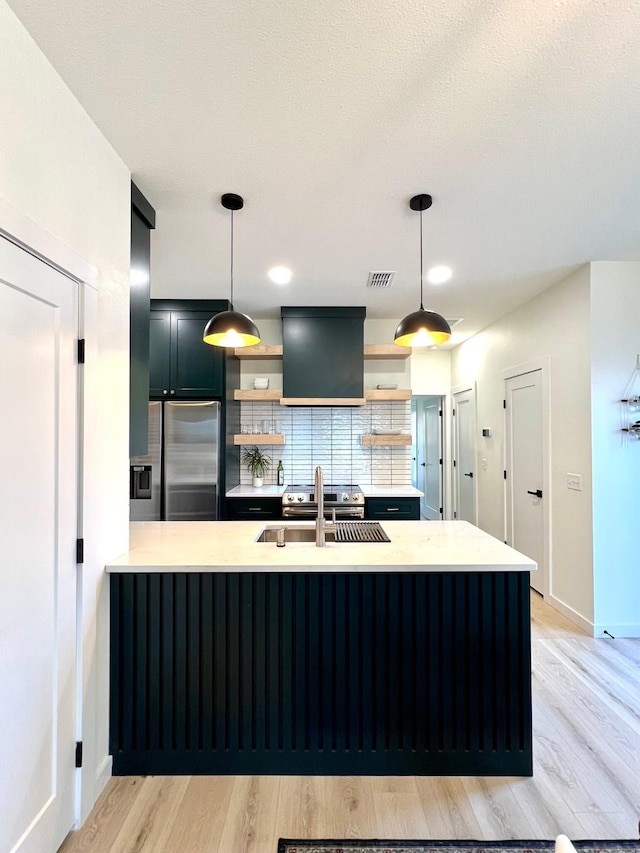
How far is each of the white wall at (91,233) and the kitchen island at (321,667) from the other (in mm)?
128

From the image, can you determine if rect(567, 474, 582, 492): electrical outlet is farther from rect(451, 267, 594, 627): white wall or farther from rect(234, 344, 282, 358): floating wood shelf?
rect(234, 344, 282, 358): floating wood shelf

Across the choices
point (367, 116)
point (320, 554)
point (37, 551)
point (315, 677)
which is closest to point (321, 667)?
point (315, 677)

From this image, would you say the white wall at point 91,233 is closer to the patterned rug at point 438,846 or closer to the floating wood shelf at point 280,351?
the patterned rug at point 438,846

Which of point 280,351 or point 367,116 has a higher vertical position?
point 367,116

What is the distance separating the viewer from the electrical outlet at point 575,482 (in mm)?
3293

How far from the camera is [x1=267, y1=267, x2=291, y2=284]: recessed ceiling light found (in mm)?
3303

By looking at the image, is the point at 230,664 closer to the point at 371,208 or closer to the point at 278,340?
the point at 371,208

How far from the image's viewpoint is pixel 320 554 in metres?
1.96

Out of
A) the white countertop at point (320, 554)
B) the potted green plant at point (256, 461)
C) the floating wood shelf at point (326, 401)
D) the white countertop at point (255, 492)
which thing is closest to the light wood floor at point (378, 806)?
the white countertop at point (320, 554)

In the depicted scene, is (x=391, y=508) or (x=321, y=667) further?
(x=391, y=508)

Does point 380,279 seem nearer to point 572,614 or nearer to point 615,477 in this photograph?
point 615,477

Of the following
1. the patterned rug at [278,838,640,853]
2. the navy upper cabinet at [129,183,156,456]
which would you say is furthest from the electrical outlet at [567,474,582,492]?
the navy upper cabinet at [129,183,156,456]

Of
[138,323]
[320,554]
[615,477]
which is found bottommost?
[320,554]

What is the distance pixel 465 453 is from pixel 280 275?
367cm
